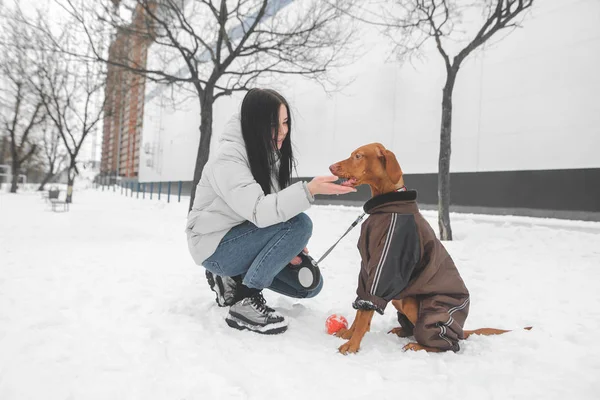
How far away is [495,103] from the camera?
7.62 metres

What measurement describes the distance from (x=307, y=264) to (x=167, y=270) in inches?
65.0

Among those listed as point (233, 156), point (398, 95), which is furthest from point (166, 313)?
point (398, 95)

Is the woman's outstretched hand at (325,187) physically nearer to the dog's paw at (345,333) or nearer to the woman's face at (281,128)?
the woman's face at (281,128)

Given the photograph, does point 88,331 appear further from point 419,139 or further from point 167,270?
point 419,139

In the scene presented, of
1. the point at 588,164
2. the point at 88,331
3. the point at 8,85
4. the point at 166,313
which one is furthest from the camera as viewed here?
the point at 8,85

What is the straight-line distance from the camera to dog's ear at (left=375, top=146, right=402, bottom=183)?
1.87 meters

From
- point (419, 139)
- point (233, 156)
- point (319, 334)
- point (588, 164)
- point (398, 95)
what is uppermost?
point (398, 95)

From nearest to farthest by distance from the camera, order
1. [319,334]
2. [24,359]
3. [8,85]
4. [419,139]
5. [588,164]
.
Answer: [24,359], [319,334], [588,164], [419,139], [8,85]

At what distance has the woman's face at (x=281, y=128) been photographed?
6.49 feet

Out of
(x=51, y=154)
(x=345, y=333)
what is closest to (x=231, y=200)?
(x=345, y=333)

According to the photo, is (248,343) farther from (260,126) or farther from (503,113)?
(503,113)

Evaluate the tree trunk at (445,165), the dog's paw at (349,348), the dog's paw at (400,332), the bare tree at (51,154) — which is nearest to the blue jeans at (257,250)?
the dog's paw at (349,348)

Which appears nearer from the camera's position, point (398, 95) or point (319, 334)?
point (319, 334)

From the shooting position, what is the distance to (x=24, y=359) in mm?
1463
